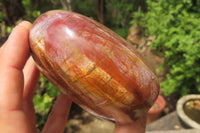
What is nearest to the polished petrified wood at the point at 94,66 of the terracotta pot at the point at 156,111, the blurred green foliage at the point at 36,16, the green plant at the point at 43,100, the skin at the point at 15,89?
the skin at the point at 15,89

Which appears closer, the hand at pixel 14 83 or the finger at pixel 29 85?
the hand at pixel 14 83

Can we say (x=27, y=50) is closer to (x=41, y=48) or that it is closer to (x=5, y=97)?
(x=41, y=48)

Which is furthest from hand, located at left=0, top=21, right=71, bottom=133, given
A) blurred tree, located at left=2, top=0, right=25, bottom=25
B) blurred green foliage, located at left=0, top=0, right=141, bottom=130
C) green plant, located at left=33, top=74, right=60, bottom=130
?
blurred tree, located at left=2, top=0, right=25, bottom=25

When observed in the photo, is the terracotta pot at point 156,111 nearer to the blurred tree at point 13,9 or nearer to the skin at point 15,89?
the skin at point 15,89

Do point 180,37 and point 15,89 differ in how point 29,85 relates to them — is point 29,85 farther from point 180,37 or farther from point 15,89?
point 180,37

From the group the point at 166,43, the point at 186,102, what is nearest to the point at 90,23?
the point at 166,43

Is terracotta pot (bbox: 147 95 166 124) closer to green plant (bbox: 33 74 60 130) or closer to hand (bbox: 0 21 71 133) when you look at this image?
green plant (bbox: 33 74 60 130)
